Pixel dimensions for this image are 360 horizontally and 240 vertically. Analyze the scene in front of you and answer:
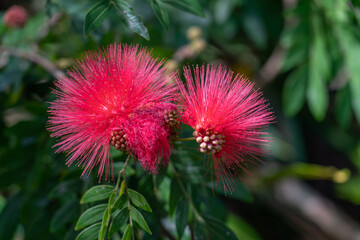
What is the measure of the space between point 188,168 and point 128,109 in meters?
0.37

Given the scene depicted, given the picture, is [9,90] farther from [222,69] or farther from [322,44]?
[322,44]

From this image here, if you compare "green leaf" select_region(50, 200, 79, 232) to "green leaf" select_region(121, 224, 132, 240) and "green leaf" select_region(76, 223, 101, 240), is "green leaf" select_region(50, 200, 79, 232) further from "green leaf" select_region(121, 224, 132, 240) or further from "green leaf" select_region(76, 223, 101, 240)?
"green leaf" select_region(121, 224, 132, 240)

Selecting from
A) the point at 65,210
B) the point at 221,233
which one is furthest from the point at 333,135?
the point at 65,210

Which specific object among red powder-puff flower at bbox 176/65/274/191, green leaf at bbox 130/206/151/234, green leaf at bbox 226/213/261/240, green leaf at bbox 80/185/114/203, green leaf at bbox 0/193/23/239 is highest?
red powder-puff flower at bbox 176/65/274/191

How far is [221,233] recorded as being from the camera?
131 centimetres

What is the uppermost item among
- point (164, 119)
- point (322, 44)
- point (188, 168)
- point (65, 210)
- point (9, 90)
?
point (322, 44)

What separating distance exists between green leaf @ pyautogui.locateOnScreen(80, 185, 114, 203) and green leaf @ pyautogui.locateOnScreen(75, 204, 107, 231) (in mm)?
30

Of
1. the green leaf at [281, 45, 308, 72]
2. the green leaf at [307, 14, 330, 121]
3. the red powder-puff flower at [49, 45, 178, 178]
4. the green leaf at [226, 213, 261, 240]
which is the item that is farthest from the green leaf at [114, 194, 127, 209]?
the green leaf at [226, 213, 261, 240]

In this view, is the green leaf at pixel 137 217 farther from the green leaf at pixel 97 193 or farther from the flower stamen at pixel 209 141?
the flower stamen at pixel 209 141

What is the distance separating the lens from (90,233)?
3.50ft

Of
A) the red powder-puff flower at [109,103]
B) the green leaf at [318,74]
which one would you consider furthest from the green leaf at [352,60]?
the red powder-puff flower at [109,103]

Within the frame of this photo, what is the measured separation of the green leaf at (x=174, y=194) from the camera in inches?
50.1

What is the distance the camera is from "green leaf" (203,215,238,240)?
130 centimetres

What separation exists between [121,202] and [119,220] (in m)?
0.05
